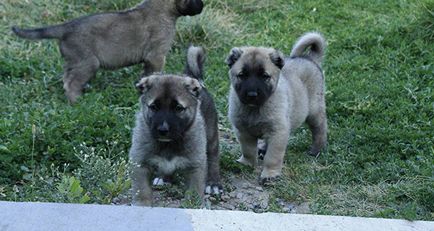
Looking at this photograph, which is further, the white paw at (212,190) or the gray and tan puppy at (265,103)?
the gray and tan puppy at (265,103)

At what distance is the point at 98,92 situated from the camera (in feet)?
26.7

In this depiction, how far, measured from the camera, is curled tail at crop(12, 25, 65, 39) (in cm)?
791

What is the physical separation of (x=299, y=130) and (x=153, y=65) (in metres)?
1.95

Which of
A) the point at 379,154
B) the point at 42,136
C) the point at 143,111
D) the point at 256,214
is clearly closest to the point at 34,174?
the point at 42,136

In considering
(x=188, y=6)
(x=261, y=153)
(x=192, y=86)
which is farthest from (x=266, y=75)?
(x=188, y=6)

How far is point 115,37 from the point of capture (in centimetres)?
817

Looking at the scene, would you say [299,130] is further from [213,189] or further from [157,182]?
[157,182]

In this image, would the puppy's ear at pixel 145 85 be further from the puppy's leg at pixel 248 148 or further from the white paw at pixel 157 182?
the puppy's leg at pixel 248 148

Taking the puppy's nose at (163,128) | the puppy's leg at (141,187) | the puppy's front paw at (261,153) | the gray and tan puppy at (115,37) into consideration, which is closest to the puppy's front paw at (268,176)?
the puppy's front paw at (261,153)

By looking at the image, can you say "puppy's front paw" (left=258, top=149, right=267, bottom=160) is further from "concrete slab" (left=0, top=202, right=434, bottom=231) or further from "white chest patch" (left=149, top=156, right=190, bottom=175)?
"concrete slab" (left=0, top=202, right=434, bottom=231)

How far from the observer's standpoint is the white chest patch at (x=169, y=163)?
535 centimetres

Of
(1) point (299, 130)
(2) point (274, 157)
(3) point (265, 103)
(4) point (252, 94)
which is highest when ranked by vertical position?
(4) point (252, 94)

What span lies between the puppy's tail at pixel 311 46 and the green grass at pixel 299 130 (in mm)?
652

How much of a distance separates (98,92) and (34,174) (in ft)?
8.10
